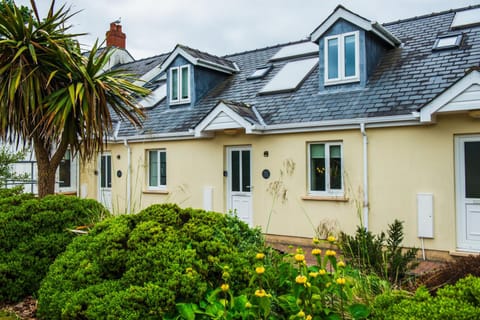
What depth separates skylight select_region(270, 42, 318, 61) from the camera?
45.4 feet

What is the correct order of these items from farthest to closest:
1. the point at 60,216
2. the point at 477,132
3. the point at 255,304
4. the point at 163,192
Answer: the point at 163,192 < the point at 477,132 < the point at 60,216 < the point at 255,304

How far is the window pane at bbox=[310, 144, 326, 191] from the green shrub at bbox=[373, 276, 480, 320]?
23.4ft

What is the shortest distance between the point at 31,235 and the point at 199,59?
31.3 feet

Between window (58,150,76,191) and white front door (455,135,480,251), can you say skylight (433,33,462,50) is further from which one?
window (58,150,76,191)

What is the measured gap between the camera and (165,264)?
4.00 metres

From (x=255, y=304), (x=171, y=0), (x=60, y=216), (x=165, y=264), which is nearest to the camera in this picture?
(x=255, y=304)

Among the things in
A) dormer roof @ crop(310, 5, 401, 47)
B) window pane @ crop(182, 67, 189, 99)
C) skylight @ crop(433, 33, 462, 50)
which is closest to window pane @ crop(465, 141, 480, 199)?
skylight @ crop(433, 33, 462, 50)

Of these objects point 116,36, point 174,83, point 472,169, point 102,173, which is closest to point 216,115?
point 174,83

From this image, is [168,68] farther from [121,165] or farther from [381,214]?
[381,214]

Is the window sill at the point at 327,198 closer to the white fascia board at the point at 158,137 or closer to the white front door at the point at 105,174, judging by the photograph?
the white fascia board at the point at 158,137

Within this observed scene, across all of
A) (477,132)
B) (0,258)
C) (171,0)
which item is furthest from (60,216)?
(171,0)

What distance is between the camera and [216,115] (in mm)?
11383

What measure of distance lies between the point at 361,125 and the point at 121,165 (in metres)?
9.35

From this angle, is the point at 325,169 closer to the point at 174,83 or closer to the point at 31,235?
the point at 31,235
